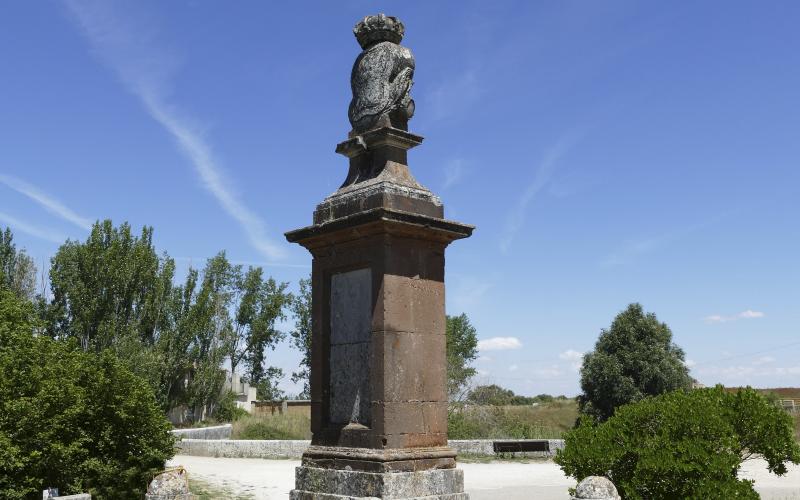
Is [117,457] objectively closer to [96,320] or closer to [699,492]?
[699,492]

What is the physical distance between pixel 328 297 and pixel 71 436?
598 cm

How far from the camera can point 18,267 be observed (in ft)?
109

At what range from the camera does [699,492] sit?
→ 28.5ft

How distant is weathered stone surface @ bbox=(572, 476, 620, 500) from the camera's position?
24.1 feet

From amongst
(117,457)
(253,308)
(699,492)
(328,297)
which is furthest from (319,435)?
(253,308)

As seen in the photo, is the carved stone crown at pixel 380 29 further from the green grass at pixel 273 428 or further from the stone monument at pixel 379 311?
the green grass at pixel 273 428

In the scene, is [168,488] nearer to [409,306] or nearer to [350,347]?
[350,347]

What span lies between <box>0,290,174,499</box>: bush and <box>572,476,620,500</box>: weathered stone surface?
6597 millimetres

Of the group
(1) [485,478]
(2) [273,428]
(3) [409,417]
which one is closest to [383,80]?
(3) [409,417]

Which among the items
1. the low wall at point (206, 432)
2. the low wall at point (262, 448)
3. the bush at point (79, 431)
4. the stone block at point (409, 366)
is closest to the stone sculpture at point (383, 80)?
the stone block at point (409, 366)

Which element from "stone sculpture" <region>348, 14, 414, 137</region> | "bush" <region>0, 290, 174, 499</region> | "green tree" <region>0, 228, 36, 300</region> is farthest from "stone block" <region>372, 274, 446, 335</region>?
"green tree" <region>0, 228, 36, 300</region>

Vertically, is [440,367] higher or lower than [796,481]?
higher

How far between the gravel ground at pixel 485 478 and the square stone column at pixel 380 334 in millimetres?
7192

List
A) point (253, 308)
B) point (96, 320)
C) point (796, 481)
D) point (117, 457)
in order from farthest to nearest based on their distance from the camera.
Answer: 1. point (253, 308)
2. point (96, 320)
3. point (796, 481)
4. point (117, 457)
